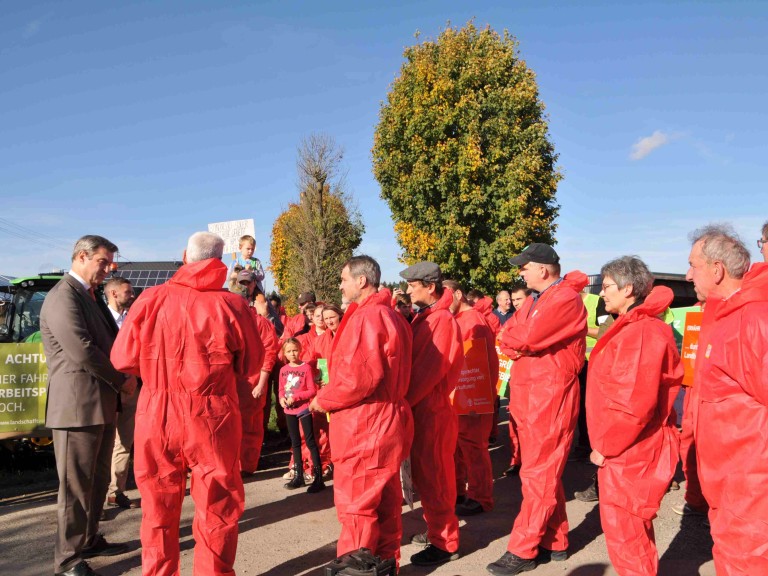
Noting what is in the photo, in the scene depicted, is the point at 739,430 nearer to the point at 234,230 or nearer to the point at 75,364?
the point at 75,364

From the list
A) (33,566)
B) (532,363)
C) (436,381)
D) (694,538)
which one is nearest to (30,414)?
(33,566)

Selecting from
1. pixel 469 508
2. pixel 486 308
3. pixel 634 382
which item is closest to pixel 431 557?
pixel 469 508

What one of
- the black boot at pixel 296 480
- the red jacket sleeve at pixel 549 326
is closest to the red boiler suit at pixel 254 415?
the black boot at pixel 296 480

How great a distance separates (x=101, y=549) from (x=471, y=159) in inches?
768

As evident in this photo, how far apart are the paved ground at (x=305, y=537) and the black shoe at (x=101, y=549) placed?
0.24ft

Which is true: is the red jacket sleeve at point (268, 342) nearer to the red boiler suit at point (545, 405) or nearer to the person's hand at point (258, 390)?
the person's hand at point (258, 390)

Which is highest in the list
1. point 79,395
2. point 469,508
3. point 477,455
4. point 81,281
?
point 81,281

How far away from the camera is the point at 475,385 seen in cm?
555

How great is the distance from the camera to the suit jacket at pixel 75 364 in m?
4.20

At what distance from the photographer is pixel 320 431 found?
6906mm

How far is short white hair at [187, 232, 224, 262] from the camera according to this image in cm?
376

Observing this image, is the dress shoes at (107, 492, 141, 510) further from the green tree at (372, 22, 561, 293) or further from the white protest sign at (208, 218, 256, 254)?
the green tree at (372, 22, 561, 293)

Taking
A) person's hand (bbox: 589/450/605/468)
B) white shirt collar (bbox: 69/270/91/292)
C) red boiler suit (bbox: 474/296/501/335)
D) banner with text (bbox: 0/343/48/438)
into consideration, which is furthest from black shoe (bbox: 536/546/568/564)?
banner with text (bbox: 0/343/48/438)

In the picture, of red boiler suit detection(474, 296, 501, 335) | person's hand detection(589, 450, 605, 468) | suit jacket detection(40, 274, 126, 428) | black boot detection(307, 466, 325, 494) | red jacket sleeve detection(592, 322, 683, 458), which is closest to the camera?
red jacket sleeve detection(592, 322, 683, 458)
